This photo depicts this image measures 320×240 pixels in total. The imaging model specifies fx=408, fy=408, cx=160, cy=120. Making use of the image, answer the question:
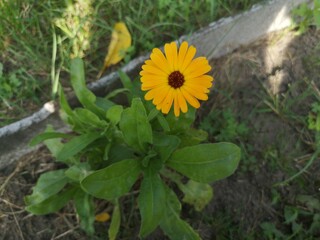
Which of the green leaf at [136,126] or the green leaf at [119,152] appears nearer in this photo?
the green leaf at [136,126]

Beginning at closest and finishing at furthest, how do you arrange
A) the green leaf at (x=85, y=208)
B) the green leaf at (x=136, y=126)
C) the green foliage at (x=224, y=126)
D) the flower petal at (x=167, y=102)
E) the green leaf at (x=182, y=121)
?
the flower petal at (x=167, y=102) < the green leaf at (x=136, y=126) < the green leaf at (x=182, y=121) < the green leaf at (x=85, y=208) < the green foliage at (x=224, y=126)

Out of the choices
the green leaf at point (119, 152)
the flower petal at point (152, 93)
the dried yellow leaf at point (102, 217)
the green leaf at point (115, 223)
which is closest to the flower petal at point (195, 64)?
the flower petal at point (152, 93)

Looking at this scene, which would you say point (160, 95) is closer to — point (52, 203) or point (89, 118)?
point (89, 118)

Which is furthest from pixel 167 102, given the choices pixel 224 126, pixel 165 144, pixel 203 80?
pixel 224 126

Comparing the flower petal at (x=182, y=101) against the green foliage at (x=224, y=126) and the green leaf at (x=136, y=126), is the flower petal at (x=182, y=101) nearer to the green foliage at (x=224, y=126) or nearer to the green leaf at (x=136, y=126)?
the green leaf at (x=136, y=126)

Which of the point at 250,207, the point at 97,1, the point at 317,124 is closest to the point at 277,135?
the point at 317,124

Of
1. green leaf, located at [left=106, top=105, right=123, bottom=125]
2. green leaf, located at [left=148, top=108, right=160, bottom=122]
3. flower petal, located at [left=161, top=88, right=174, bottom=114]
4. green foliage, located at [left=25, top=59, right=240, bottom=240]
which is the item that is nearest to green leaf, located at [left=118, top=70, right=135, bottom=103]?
green foliage, located at [left=25, top=59, right=240, bottom=240]

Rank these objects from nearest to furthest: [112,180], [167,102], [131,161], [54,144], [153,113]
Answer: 1. [167,102]
2. [153,113]
3. [112,180]
4. [131,161]
5. [54,144]
